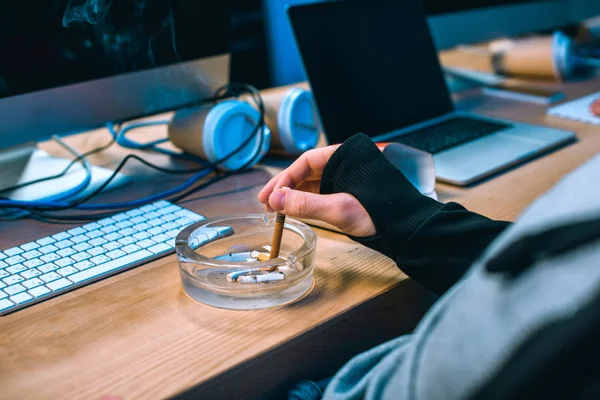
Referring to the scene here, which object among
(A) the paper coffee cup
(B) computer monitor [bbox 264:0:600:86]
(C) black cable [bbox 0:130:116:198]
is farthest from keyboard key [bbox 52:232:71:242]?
(A) the paper coffee cup

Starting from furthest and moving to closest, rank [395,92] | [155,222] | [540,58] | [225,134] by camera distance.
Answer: [540,58] → [395,92] → [225,134] → [155,222]

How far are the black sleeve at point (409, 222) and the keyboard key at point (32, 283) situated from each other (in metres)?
0.33

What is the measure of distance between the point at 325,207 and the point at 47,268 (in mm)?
306

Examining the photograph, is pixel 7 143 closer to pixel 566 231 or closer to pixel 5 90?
pixel 5 90

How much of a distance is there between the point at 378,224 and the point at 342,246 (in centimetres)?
8

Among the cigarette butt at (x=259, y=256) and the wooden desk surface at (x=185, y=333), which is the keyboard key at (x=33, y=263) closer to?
the wooden desk surface at (x=185, y=333)

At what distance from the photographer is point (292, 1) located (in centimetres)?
150

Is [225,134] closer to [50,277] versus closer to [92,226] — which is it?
[92,226]

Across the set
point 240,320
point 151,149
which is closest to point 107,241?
point 240,320

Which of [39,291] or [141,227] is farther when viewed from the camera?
[141,227]

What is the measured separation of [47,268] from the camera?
63 centimetres

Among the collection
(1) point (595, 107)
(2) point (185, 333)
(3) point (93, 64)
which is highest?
(3) point (93, 64)

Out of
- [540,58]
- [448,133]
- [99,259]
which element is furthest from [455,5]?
[99,259]

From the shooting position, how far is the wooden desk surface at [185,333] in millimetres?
479
